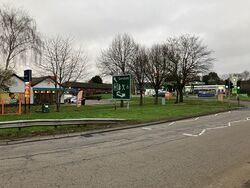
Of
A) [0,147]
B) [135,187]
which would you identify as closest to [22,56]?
[0,147]

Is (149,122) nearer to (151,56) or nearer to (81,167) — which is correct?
(81,167)

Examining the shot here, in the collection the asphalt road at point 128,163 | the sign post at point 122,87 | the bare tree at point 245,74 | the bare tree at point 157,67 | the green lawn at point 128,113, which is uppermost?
the bare tree at point 245,74

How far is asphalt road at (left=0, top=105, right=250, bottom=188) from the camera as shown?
21.2 ft

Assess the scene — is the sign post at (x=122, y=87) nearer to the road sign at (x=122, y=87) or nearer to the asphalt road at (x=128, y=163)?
the road sign at (x=122, y=87)

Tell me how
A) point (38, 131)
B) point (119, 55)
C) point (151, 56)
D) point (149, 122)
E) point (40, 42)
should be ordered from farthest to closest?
point (151, 56), point (119, 55), point (40, 42), point (149, 122), point (38, 131)

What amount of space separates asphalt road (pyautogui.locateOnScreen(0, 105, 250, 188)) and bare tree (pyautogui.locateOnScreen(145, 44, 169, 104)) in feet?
136

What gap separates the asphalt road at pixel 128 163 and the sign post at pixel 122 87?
1341 cm

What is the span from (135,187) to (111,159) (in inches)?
106

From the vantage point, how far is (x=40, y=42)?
116 feet

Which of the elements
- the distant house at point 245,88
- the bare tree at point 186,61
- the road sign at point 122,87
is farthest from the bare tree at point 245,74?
the road sign at point 122,87

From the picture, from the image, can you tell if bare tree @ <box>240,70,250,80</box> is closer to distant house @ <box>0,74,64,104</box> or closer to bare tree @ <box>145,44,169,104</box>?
bare tree @ <box>145,44,169,104</box>

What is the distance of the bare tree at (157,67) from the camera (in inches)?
2106

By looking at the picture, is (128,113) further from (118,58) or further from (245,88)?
(245,88)

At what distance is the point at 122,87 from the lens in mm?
26156
